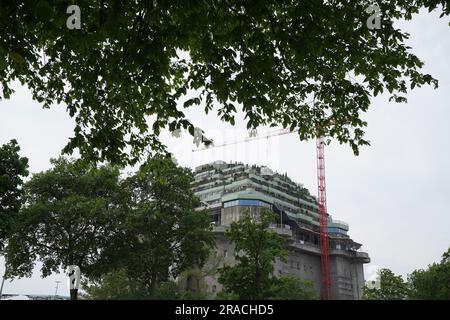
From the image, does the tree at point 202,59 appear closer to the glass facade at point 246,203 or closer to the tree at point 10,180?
the tree at point 10,180

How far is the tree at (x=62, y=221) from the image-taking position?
40.1 meters

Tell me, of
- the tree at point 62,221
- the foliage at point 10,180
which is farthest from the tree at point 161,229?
the foliage at point 10,180

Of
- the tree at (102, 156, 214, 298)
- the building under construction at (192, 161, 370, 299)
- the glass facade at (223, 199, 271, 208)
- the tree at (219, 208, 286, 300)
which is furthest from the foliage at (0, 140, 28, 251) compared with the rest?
the glass facade at (223, 199, 271, 208)

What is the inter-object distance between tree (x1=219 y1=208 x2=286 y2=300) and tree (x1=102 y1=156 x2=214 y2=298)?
12526 mm

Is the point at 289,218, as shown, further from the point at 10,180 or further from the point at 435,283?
the point at 10,180

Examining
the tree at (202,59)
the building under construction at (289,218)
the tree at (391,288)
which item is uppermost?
the building under construction at (289,218)

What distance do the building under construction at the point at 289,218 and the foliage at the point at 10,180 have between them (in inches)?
2232

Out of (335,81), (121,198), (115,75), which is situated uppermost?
(121,198)

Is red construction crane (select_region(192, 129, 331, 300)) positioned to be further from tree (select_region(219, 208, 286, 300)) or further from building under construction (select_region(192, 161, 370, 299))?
tree (select_region(219, 208, 286, 300))

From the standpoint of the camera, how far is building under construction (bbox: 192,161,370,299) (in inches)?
3809

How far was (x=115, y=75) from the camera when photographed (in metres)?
10.2
